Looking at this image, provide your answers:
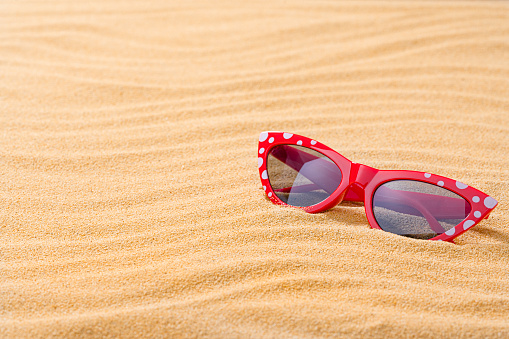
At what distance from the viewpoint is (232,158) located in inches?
71.7

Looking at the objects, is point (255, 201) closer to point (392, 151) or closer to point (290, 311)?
Result: point (290, 311)

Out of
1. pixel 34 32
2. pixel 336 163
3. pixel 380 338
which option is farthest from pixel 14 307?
pixel 34 32

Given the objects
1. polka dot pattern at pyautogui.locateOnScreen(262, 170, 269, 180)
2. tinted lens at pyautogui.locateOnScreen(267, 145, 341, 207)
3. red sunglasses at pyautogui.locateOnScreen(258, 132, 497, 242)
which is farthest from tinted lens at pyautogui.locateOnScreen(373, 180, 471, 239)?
polka dot pattern at pyautogui.locateOnScreen(262, 170, 269, 180)

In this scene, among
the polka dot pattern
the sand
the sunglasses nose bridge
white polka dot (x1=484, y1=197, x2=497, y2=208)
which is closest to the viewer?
the sand

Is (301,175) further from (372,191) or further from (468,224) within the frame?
(468,224)

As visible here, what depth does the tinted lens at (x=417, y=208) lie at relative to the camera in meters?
1.39

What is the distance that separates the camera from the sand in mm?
1165

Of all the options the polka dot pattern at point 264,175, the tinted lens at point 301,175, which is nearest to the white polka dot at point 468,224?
the tinted lens at point 301,175

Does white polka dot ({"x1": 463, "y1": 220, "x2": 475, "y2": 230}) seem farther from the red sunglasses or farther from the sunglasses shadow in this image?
the sunglasses shadow

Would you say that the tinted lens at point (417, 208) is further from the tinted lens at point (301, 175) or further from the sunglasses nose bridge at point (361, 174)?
the tinted lens at point (301, 175)

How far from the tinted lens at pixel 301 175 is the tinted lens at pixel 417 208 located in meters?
0.16

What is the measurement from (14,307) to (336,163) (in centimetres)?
95

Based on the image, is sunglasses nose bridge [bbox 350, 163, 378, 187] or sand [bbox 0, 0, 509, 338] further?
sunglasses nose bridge [bbox 350, 163, 378, 187]

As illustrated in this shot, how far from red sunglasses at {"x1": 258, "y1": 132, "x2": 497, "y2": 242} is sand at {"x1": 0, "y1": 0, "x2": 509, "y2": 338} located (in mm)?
54
